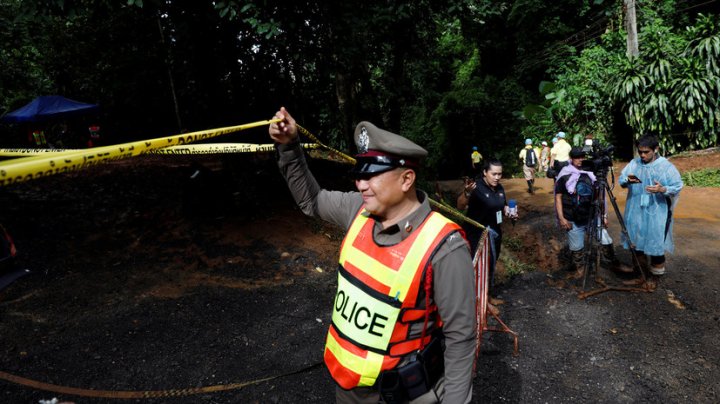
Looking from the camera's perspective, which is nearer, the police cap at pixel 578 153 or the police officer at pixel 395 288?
the police officer at pixel 395 288

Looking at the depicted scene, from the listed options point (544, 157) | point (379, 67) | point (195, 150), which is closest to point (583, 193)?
point (195, 150)

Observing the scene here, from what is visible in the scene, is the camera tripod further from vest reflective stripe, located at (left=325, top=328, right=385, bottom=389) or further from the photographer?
vest reflective stripe, located at (left=325, top=328, right=385, bottom=389)

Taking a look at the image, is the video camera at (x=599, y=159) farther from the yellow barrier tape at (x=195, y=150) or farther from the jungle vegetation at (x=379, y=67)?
the yellow barrier tape at (x=195, y=150)

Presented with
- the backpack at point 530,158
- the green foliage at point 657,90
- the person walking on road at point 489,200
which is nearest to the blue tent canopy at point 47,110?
the person walking on road at point 489,200

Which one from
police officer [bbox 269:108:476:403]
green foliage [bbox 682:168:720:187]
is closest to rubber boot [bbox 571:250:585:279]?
police officer [bbox 269:108:476:403]

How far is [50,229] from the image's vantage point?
22.5 ft

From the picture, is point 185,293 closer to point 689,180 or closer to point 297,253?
point 297,253

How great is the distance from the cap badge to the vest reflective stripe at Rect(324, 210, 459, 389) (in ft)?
1.13

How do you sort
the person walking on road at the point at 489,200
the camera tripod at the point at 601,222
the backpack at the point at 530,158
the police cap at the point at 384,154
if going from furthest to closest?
the backpack at the point at 530,158, the camera tripod at the point at 601,222, the person walking on road at the point at 489,200, the police cap at the point at 384,154

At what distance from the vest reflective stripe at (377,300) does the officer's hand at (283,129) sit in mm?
618

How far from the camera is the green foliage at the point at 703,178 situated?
10174mm

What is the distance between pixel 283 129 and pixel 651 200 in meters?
5.06

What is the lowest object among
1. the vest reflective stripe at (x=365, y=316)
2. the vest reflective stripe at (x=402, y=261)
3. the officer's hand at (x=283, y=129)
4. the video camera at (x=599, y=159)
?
the video camera at (x=599, y=159)

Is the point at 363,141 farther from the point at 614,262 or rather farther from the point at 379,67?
the point at 379,67
